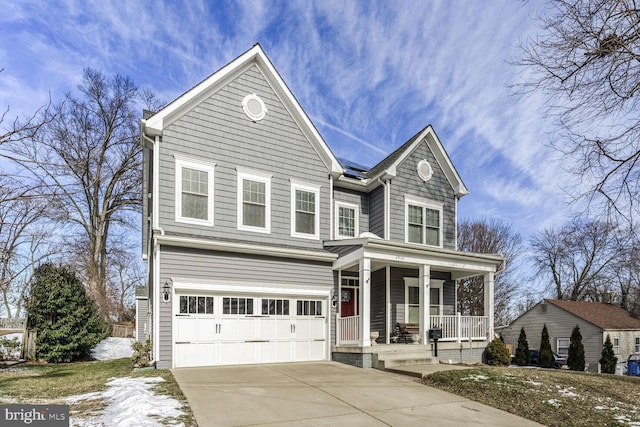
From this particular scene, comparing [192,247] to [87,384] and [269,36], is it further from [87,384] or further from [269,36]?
[269,36]

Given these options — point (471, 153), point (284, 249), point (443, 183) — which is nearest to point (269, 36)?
point (284, 249)

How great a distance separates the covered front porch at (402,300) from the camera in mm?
12164

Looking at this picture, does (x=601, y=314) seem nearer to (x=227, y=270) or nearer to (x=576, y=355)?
(x=576, y=355)

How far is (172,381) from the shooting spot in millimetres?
8422

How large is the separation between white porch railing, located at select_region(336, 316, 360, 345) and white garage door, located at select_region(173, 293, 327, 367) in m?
0.45

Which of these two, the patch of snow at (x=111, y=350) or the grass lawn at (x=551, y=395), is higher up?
the grass lawn at (x=551, y=395)

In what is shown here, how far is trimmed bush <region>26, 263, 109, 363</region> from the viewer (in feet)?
49.3

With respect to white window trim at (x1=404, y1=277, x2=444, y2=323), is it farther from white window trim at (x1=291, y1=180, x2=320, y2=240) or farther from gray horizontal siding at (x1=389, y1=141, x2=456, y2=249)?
white window trim at (x1=291, y1=180, x2=320, y2=240)

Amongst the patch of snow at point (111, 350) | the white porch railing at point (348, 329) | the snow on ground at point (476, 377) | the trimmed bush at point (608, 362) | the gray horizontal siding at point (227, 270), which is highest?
the gray horizontal siding at point (227, 270)

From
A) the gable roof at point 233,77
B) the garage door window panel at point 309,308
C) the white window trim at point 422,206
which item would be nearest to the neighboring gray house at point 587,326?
the white window trim at point 422,206

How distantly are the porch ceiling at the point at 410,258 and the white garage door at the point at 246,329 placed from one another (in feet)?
5.94

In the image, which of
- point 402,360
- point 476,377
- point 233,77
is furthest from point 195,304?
point 476,377

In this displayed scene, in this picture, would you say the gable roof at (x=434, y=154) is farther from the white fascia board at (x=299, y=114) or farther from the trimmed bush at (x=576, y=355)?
the trimmed bush at (x=576, y=355)

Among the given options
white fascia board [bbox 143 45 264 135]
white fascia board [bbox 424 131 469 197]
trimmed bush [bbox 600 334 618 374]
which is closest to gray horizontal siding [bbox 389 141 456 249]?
white fascia board [bbox 424 131 469 197]
